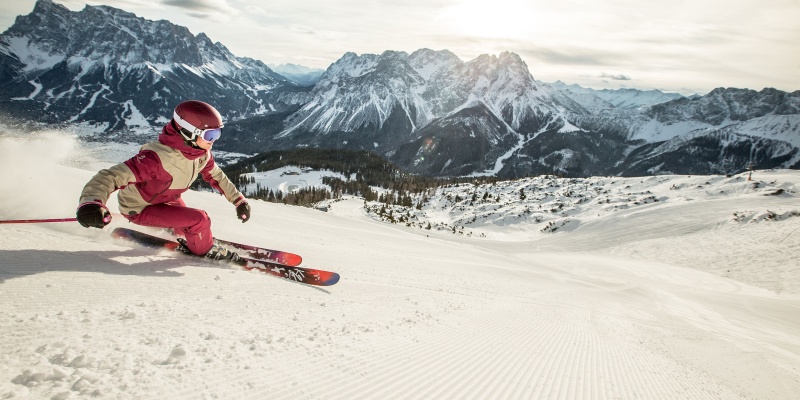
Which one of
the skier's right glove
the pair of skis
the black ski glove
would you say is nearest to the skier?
the pair of skis

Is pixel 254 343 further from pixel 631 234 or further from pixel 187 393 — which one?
pixel 631 234

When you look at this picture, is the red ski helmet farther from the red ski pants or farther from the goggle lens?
the red ski pants

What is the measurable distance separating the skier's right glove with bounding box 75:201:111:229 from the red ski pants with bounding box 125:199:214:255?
1.29 metres

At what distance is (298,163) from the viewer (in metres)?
172

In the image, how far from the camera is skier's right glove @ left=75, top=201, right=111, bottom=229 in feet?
14.5

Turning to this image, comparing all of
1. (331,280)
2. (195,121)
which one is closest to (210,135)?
(195,121)

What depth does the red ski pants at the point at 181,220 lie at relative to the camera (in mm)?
5785

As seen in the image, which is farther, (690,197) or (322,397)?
(690,197)

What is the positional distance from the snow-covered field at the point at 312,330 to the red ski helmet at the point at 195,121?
74.6 inches

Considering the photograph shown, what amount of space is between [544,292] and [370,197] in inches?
3309

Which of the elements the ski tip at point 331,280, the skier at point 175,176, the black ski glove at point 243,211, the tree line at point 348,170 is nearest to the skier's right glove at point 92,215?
the skier at point 175,176

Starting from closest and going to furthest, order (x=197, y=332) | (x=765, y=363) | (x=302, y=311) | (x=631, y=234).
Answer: (x=197, y=332)
(x=302, y=311)
(x=765, y=363)
(x=631, y=234)

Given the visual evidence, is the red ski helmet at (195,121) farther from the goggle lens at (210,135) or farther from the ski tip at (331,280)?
the ski tip at (331,280)

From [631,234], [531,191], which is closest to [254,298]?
[631,234]
